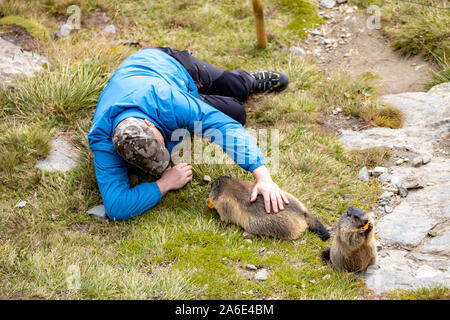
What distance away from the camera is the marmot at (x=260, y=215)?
4.22 metres

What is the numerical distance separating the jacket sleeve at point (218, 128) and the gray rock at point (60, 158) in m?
1.77

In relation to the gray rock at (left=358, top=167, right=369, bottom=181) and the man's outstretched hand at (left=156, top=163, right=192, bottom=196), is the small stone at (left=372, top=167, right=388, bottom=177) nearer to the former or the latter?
the gray rock at (left=358, top=167, right=369, bottom=181)

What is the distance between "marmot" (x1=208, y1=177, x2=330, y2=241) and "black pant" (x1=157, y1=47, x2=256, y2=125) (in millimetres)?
1513

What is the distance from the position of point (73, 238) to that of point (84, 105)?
2485 millimetres

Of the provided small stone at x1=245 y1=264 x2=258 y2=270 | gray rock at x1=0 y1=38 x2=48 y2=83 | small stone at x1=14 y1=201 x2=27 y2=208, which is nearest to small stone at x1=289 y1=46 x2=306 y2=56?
gray rock at x1=0 y1=38 x2=48 y2=83

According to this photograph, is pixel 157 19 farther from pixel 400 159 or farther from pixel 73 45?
pixel 400 159

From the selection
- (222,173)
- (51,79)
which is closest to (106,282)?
(222,173)

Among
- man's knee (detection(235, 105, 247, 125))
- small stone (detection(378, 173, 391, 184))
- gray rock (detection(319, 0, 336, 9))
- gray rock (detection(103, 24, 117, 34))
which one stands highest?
gray rock (detection(103, 24, 117, 34))

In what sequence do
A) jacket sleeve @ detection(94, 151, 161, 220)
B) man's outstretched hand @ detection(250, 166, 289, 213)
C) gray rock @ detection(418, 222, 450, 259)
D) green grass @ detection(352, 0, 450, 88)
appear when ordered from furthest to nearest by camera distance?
green grass @ detection(352, 0, 450, 88)
jacket sleeve @ detection(94, 151, 161, 220)
man's outstretched hand @ detection(250, 166, 289, 213)
gray rock @ detection(418, 222, 450, 259)

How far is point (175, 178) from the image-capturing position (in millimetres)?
4973

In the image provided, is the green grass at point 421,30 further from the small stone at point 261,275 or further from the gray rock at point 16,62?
the gray rock at point 16,62

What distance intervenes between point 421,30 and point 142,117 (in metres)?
5.61

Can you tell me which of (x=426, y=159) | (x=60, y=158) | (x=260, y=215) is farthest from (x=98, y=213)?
(x=426, y=159)

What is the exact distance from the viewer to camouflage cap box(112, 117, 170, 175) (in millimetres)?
3936
